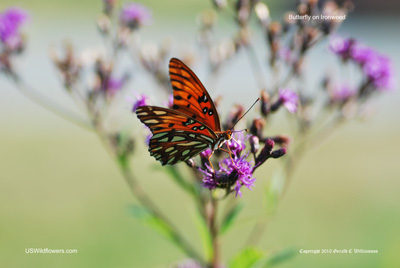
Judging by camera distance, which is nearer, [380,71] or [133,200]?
[380,71]

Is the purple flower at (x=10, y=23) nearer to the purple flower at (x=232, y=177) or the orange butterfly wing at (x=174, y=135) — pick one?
the orange butterfly wing at (x=174, y=135)

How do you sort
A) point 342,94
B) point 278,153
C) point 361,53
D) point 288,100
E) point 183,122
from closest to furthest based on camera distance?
point 183,122, point 278,153, point 288,100, point 361,53, point 342,94

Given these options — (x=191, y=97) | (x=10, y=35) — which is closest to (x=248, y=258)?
(x=191, y=97)

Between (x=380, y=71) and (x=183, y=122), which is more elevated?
(x=380, y=71)

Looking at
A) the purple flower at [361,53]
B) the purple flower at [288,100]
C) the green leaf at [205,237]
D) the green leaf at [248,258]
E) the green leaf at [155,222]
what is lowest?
the green leaf at [248,258]

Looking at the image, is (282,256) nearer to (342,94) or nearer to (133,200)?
(342,94)

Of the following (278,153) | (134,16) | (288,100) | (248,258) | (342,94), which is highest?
(134,16)

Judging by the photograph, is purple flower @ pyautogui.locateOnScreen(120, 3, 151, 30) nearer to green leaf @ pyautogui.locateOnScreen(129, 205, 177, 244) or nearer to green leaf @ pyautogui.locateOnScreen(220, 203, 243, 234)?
green leaf @ pyautogui.locateOnScreen(129, 205, 177, 244)

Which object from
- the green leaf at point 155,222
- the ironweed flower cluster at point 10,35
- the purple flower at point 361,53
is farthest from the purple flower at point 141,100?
the purple flower at point 361,53

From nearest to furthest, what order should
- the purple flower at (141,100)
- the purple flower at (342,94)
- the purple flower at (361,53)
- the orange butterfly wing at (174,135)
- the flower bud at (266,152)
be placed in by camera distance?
the orange butterfly wing at (174,135) < the flower bud at (266,152) < the purple flower at (141,100) < the purple flower at (361,53) < the purple flower at (342,94)
